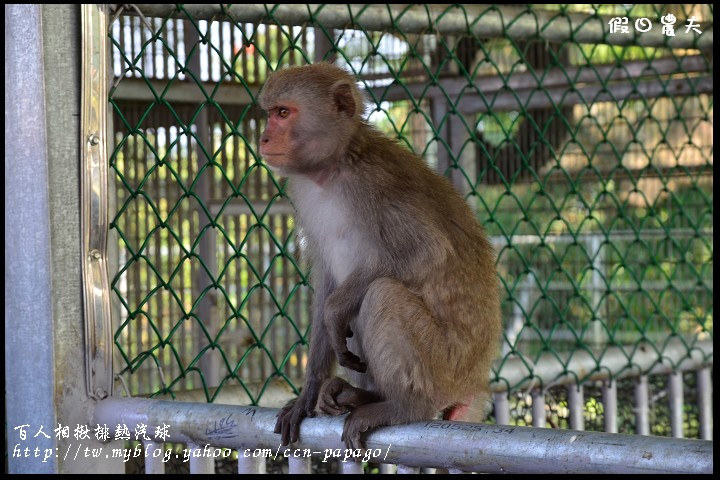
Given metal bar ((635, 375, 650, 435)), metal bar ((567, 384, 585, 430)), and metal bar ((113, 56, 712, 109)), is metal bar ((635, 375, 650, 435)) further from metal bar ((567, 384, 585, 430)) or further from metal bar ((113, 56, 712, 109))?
metal bar ((113, 56, 712, 109))

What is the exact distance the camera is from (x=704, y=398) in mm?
4055

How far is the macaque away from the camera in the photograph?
2.44m

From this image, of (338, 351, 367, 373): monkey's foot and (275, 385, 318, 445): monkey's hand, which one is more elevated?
(338, 351, 367, 373): monkey's foot

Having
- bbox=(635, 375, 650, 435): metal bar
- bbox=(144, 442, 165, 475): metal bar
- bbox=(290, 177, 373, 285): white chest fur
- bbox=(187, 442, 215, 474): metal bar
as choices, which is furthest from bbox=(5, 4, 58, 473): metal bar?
bbox=(635, 375, 650, 435): metal bar

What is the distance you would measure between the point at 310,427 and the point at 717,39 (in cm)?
168

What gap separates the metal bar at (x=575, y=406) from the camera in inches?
137

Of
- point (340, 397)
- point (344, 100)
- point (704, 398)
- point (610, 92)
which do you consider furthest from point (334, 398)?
point (704, 398)

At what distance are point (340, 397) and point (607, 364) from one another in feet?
4.85

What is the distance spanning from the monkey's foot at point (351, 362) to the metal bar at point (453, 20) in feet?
3.33

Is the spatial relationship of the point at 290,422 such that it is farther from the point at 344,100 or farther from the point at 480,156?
the point at 480,156

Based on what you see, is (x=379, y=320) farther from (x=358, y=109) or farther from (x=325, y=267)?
(x=358, y=109)

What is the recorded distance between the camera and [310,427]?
87.9 inches

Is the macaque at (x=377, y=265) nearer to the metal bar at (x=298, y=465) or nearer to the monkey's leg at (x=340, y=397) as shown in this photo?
the monkey's leg at (x=340, y=397)

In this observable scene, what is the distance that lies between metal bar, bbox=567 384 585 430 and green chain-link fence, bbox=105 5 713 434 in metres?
0.06
